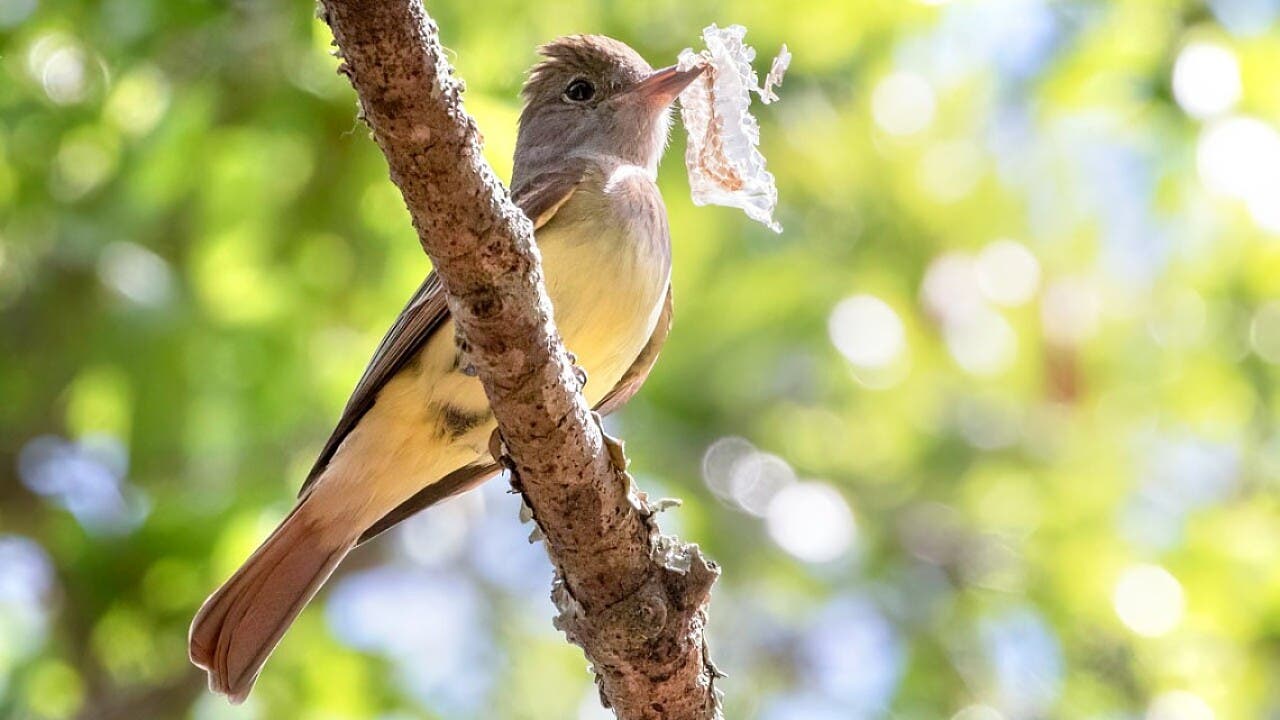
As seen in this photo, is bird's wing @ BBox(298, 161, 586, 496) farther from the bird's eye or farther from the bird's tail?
the bird's eye

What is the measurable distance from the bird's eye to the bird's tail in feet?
4.88

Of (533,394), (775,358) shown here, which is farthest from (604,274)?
(775,358)

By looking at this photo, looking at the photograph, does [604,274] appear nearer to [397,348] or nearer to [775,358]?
[397,348]

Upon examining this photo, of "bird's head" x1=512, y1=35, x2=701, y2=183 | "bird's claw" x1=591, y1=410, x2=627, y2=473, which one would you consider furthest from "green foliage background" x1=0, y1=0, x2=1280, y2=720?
"bird's claw" x1=591, y1=410, x2=627, y2=473

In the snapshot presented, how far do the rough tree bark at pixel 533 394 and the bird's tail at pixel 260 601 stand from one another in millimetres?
1104

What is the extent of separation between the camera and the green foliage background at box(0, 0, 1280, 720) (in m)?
5.08

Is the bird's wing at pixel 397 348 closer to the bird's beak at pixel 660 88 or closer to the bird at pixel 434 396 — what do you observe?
the bird at pixel 434 396

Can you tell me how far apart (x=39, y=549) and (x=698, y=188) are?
3.51 metres

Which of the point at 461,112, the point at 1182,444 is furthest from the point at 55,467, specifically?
the point at 1182,444

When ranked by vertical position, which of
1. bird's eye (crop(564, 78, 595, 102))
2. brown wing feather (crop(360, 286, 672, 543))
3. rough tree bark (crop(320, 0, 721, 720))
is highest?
bird's eye (crop(564, 78, 595, 102))

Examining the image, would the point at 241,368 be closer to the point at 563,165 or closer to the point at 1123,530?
the point at 563,165

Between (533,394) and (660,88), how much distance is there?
1.90 m

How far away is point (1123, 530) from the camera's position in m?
→ 6.80

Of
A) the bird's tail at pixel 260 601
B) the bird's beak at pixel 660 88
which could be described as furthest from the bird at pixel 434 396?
the bird's beak at pixel 660 88
